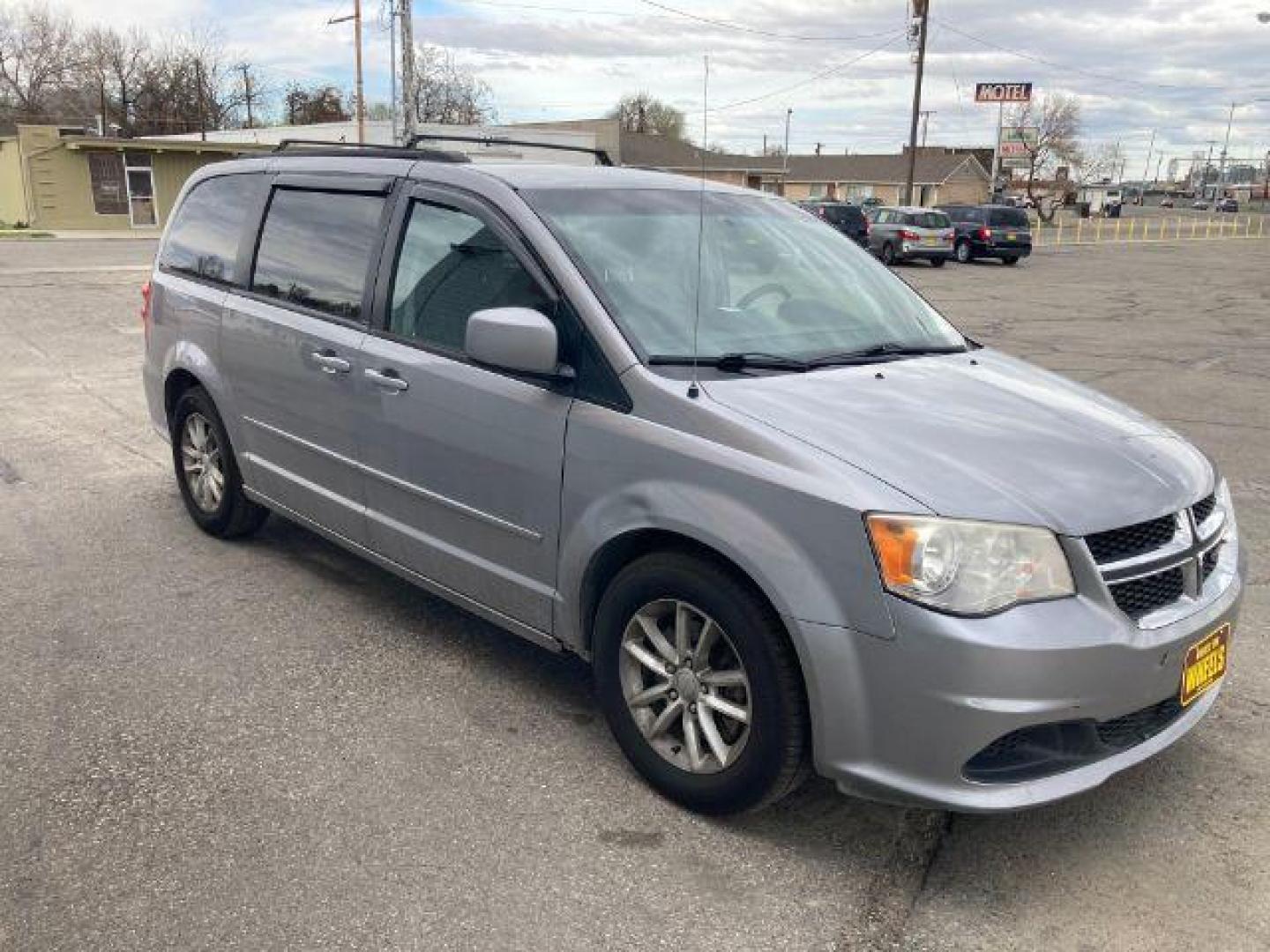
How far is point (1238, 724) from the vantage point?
3.59m

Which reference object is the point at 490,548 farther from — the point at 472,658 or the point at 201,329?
the point at 201,329

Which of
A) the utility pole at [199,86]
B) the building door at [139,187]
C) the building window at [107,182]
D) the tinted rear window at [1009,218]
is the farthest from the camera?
the utility pole at [199,86]

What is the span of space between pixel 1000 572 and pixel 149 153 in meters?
43.3

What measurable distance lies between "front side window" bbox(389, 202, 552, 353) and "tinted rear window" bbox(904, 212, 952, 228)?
86.8 ft

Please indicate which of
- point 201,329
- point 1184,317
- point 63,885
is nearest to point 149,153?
point 1184,317

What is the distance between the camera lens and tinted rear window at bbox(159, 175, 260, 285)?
495 centimetres

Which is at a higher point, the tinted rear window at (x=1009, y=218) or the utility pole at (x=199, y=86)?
the utility pole at (x=199, y=86)

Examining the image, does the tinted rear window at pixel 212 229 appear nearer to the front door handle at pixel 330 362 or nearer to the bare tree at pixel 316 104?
the front door handle at pixel 330 362

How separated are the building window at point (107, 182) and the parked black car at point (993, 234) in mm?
29693

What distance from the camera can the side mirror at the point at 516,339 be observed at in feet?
10.2

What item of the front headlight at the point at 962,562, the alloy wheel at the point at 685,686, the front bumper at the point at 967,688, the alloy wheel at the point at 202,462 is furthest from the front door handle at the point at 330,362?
the front headlight at the point at 962,562

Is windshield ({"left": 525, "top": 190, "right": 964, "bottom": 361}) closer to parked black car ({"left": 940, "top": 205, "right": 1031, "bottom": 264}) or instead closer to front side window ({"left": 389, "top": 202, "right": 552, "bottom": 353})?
front side window ({"left": 389, "top": 202, "right": 552, "bottom": 353})

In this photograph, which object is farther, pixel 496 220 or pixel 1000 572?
pixel 496 220

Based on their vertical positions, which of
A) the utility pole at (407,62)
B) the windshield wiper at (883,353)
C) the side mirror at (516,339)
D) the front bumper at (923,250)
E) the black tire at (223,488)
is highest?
the utility pole at (407,62)
